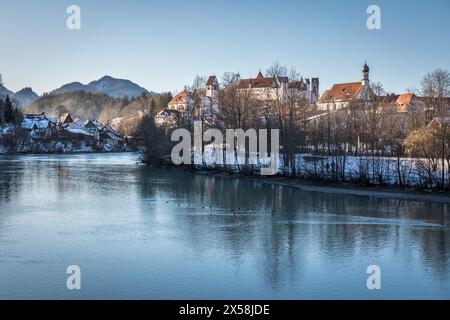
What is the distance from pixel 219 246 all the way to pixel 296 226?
4.63m

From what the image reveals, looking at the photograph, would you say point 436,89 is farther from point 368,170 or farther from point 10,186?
point 10,186

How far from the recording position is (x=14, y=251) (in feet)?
49.7

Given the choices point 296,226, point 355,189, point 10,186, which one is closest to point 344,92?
point 355,189

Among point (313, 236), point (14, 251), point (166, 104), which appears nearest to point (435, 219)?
point (313, 236)

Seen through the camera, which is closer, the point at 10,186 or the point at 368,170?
the point at 10,186

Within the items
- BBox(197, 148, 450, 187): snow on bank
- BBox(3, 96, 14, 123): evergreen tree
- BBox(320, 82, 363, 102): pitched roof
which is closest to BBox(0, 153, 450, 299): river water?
BBox(197, 148, 450, 187): snow on bank

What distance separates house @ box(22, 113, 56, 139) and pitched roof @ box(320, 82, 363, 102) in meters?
50.8

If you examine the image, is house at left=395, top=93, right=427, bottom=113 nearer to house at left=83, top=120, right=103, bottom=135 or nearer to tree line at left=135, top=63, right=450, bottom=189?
tree line at left=135, top=63, right=450, bottom=189

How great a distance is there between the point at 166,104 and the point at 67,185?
Answer: 86.1m

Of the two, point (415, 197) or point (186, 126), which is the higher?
point (186, 126)

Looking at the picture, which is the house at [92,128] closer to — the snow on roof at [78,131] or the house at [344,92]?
the snow on roof at [78,131]

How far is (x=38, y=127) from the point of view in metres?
99.2

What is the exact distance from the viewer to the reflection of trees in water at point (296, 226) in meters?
15.2

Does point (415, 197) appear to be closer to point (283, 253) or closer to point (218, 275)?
point (283, 253)
